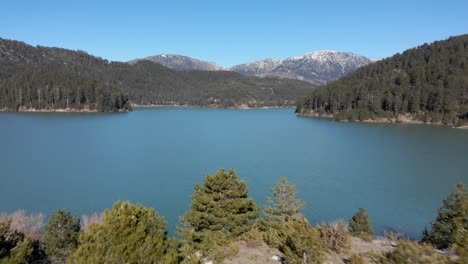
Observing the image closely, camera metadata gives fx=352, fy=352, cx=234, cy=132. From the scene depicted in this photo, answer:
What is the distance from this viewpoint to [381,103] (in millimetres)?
123188

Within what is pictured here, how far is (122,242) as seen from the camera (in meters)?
7.45

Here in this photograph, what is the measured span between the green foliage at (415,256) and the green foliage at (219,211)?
947 cm

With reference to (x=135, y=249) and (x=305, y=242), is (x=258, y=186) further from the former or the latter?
(x=135, y=249)

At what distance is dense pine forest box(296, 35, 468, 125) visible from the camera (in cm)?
11075

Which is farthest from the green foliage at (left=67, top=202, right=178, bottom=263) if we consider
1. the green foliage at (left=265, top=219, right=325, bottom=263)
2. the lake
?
the lake

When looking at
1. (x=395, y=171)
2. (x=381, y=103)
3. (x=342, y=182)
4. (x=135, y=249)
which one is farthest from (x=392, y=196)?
(x=381, y=103)

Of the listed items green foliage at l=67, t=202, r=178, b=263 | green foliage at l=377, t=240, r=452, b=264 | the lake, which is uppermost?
green foliage at l=377, t=240, r=452, b=264

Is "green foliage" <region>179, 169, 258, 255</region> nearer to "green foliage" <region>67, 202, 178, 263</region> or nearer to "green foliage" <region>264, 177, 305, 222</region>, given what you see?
"green foliage" <region>264, 177, 305, 222</region>

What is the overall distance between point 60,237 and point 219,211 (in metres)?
6.52

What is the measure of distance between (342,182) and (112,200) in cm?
2336

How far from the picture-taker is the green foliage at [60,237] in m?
13.5

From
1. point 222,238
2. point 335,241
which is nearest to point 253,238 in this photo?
point 222,238

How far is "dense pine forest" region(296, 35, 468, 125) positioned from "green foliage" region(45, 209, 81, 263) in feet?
349

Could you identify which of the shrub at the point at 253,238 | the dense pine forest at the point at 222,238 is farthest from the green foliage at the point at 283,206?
A: the shrub at the point at 253,238
